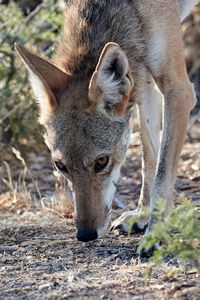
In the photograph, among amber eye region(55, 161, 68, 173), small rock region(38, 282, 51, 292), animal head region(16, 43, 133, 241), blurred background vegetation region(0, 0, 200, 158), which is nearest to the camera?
small rock region(38, 282, 51, 292)

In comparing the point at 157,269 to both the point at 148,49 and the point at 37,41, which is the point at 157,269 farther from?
the point at 37,41

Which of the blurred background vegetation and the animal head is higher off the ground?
the animal head

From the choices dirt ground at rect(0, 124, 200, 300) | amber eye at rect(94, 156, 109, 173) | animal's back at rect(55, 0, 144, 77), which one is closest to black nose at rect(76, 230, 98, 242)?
dirt ground at rect(0, 124, 200, 300)

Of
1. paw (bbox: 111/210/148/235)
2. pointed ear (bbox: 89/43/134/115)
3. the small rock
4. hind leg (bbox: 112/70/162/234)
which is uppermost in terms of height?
pointed ear (bbox: 89/43/134/115)

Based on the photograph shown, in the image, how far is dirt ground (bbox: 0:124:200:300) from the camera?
456cm

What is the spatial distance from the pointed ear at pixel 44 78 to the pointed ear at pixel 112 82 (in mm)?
360

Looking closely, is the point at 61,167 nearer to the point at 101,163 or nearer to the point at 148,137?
the point at 101,163

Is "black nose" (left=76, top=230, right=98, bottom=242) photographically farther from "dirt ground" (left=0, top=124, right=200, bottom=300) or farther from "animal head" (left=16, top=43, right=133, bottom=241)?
"dirt ground" (left=0, top=124, right=200, bottom=300)

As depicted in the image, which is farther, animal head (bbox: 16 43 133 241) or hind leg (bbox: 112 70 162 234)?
hind leg (bbox: 112 70 162 234)

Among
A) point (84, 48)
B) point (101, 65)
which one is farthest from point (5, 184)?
point (101, 65)

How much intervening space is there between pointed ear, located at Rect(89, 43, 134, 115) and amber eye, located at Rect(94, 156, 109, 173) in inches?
15.4

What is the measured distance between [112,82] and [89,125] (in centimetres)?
36

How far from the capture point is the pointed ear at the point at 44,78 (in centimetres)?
591

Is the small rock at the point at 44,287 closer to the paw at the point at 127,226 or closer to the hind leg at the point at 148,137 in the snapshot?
the paw at the point at 127,226
